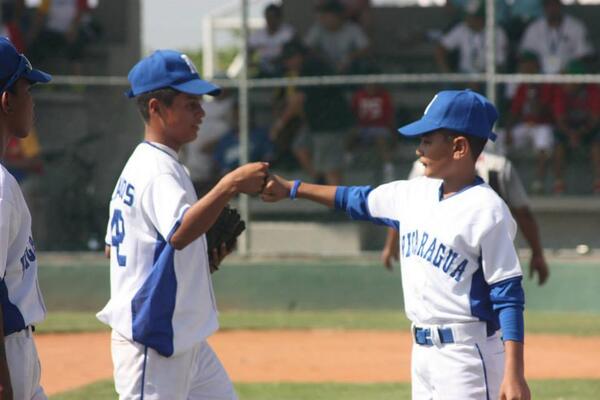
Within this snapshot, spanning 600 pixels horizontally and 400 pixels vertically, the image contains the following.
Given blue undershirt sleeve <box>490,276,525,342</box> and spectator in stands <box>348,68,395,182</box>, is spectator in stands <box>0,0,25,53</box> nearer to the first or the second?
spectator in stands <box>348,68,395,182</box>

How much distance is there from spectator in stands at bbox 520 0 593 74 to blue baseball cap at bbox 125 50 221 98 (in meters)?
9.16

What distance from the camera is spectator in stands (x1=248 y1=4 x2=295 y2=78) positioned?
13953 millimetres

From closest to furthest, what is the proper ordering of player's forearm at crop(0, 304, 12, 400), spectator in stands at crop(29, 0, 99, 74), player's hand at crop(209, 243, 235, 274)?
1. player's forearm at crop(0, 304, 12, 400)
2. player's hand at crop(209, 243, 235, 274)
3. spectator in stands at crop(29, 0, 99, 74)

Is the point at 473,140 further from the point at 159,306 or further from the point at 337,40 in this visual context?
the point at 337,40

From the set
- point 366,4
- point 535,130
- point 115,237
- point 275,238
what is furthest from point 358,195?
point 366,4

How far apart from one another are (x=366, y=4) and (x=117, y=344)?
10.7 metres

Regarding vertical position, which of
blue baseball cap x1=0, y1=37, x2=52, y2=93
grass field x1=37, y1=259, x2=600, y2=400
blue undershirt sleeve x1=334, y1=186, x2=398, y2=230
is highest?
blue baseball cap x1=0, y1=37, x2=52, y2=93

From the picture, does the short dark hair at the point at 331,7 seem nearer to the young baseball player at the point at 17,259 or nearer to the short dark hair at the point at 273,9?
the short dark hair at the point at 273,9

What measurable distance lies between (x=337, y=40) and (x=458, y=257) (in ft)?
31.4

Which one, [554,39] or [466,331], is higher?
[554,39]

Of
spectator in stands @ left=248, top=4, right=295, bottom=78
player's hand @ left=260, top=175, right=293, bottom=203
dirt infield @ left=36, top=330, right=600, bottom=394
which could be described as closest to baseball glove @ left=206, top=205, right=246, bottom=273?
player's hand @ left=260, top=175, right=293, bottom=203

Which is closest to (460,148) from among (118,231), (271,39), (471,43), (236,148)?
(118,231)

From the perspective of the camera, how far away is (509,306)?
4488 millimetres

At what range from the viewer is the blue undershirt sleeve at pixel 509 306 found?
4457 millimetres
